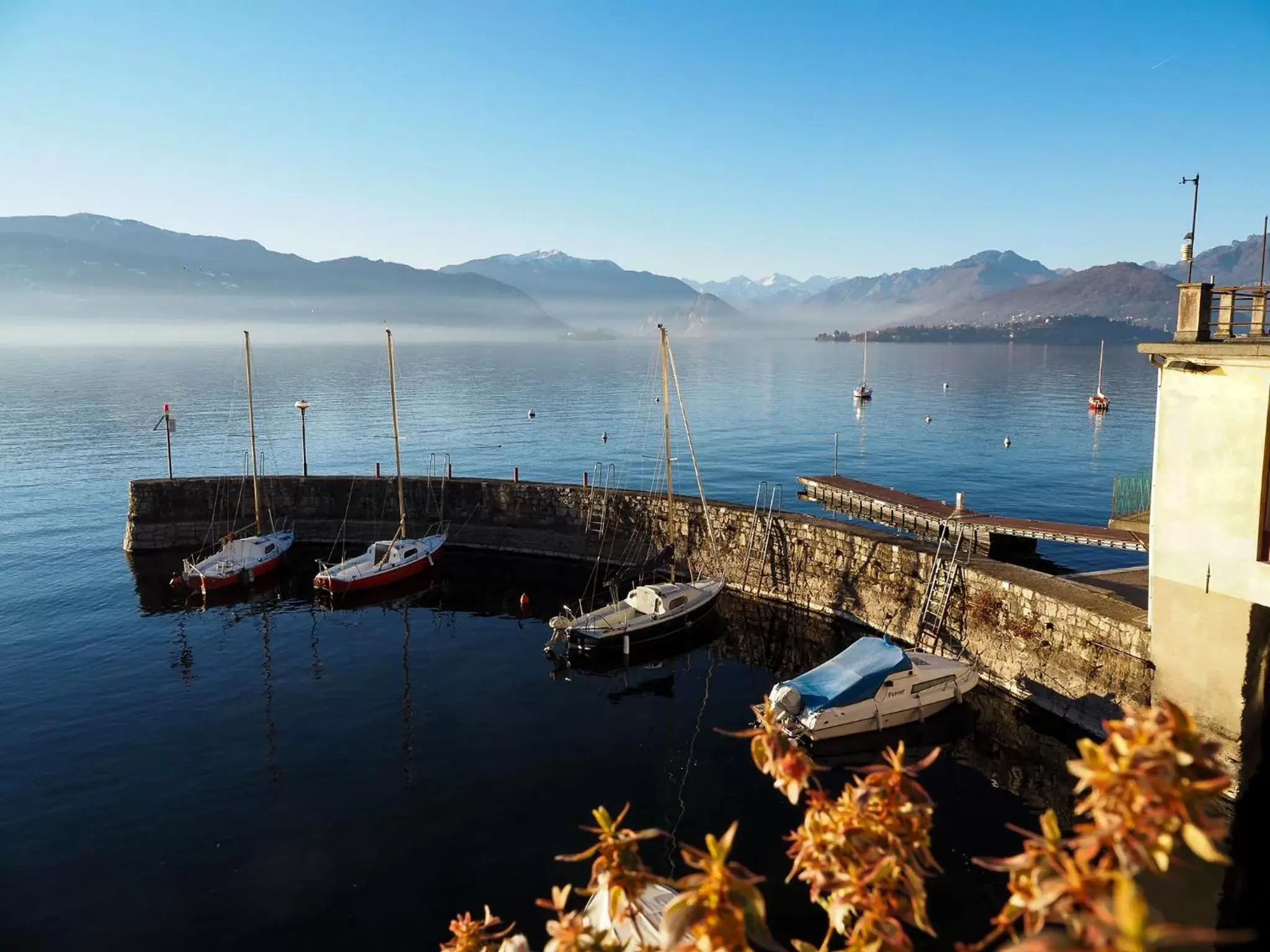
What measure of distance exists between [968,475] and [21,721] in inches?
2850

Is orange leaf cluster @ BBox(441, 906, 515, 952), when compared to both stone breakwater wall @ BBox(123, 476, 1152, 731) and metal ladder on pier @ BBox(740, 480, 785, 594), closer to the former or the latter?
stone breakwater wall @ BBox(123, 476, 1152, 731)

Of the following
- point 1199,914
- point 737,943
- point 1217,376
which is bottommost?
point 1199,914

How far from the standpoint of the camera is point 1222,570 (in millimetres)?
22094

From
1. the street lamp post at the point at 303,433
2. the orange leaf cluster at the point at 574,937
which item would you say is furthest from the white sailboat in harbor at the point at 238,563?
the orange leaf cluster at the point at 574,937

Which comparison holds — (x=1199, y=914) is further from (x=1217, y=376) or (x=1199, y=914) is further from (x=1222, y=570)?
(x=1217, y=376)

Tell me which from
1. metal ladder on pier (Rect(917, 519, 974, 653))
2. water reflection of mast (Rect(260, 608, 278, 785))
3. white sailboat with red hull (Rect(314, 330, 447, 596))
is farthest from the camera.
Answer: white sailboat with red hull (Rect(314, 330, 447, 596))

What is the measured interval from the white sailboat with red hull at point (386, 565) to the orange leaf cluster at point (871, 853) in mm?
38882

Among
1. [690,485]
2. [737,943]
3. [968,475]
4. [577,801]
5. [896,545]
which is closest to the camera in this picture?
[737,943]

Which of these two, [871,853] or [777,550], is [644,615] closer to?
[777,550]

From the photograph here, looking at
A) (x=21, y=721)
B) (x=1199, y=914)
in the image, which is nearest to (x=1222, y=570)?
(x=1199, y=914)

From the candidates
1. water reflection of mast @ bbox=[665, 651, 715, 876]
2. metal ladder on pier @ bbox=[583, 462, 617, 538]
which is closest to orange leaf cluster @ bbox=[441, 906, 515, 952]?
water reflection of mast @ bbox=[665, 651, 715, 876]

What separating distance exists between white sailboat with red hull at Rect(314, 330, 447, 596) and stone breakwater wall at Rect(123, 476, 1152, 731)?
4.52 metres

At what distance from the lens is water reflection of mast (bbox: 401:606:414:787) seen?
2583 cm

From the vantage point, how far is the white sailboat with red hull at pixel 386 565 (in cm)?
4247
